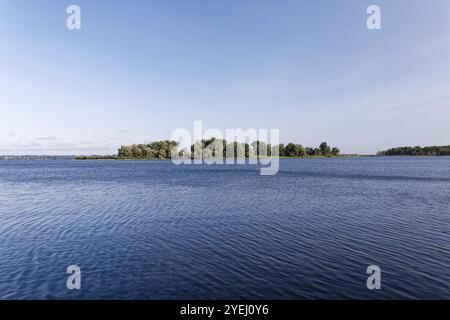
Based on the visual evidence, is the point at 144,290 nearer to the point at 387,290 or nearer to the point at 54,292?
the point at 54,292

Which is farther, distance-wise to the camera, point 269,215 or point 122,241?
point 269,215

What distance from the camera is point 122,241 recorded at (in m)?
23.0
